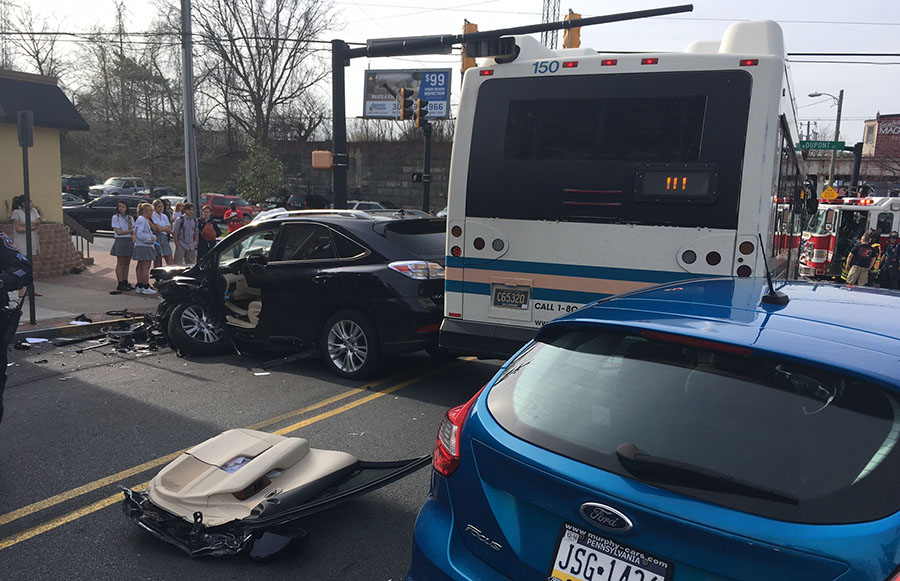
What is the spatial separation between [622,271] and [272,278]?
4.03 m

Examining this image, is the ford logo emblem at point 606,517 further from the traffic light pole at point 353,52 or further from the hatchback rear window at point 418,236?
the traffic light pole at point 353,52

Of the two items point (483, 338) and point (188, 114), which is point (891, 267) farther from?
point (188, 114)

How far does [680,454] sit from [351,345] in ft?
18.4

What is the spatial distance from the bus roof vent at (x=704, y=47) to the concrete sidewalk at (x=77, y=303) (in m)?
8.72

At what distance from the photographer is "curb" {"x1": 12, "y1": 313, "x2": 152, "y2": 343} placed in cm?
909

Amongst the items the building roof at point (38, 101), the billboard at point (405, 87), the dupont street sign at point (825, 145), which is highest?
the billboard at point (405, 87)

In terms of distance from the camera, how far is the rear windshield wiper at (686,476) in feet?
5.96

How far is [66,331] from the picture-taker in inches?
375

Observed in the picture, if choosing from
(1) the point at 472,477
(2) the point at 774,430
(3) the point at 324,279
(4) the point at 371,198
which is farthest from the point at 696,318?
(4) the point at 371,198

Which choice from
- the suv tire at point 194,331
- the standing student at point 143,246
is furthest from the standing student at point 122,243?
the suv tire at point 194,331

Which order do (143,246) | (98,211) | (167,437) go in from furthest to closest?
1. (98,211)
2. (143,246)
3. (167,437)

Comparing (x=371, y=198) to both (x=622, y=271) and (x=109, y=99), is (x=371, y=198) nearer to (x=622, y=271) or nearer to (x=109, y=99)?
(x=109, y=99)

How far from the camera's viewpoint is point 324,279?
7.34m

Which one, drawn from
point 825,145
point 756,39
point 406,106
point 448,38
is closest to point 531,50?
point 756,39
